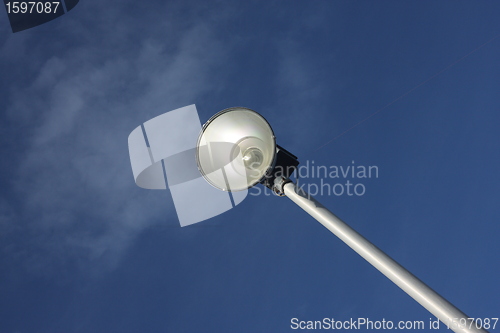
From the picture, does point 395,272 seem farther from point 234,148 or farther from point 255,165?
point 234,148

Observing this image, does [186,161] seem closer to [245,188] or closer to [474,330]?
[245,188]

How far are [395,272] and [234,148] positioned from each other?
3390 mm

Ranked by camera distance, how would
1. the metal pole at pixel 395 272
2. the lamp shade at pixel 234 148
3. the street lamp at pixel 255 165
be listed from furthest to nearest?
the lamp shade at pixel 234 148
the street lamp at pixel 255 165
the metal pole at pixel 395 272

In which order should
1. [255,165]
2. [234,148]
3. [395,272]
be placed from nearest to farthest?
1. [395,272]
2. [255,165]
3. [234,148]

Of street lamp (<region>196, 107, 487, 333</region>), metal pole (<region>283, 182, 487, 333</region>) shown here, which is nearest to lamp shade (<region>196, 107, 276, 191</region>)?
street lamp (<region>196, 107, 487, 333</region>)

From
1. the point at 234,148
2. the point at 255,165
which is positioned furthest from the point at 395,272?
the point at 234,148

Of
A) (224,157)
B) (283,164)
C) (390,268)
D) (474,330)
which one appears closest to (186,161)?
(224,157)

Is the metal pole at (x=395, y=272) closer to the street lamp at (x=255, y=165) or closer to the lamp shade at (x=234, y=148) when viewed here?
the street lamp at (x=255, y=165)

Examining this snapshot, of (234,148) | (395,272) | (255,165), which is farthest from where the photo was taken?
(234,148)

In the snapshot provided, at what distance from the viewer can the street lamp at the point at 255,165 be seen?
13.8ft

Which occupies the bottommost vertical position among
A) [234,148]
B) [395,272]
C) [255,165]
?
[395,272]

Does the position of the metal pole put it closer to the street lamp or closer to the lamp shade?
the street lamp

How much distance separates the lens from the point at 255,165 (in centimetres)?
624

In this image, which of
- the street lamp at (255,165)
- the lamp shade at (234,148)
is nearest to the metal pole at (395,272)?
the street lamp at (255,165)
